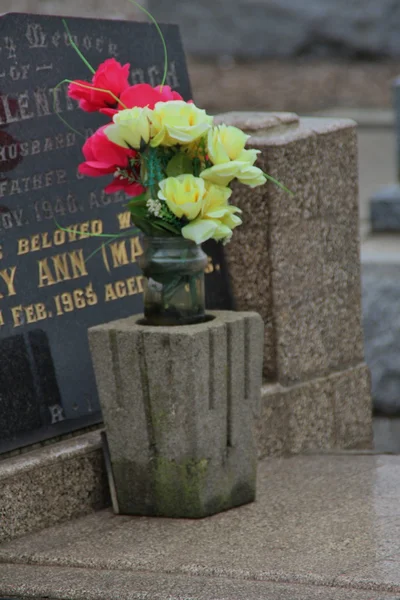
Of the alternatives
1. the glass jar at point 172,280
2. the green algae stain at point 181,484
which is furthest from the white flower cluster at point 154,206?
the green algae stain at point 181,484

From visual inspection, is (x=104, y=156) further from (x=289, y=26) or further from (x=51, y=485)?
(x=289, y=26)

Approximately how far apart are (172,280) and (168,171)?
0.34m

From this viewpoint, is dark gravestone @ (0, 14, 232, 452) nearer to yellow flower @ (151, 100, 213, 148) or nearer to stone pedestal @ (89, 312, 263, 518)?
stone pedestal @ (89, 312, 263, 518)

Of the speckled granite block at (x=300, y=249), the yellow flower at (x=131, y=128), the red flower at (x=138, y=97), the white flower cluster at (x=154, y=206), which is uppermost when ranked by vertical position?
the red flower at (x=138, y=97)

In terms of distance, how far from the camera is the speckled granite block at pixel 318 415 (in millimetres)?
5172

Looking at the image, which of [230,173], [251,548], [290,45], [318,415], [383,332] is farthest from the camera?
[290,45]

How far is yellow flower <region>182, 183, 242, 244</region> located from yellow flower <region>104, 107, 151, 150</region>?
0.84 ft

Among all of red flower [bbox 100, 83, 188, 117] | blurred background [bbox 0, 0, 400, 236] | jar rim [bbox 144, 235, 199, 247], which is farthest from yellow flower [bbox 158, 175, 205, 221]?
blurred background [bbox 0, 0, 400, 236]

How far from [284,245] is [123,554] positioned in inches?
61.7

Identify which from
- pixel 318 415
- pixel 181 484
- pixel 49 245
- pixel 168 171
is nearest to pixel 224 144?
pixel 168 171

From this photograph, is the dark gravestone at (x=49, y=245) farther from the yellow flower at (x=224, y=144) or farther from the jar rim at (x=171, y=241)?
the yellow flower at (x=224, y=144)

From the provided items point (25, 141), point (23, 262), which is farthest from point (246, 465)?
point (25, 141)

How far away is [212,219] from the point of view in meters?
4.23

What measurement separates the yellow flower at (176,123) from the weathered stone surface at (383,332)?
3.65 meters
